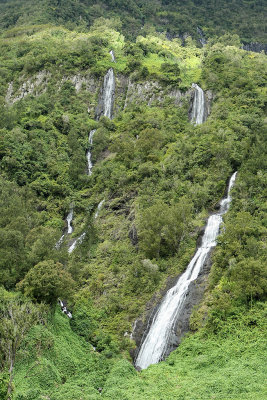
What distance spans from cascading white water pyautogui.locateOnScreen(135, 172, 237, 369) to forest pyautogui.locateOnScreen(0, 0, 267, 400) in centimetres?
90

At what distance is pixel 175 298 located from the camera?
3791 cm

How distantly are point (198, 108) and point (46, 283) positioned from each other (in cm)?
5014

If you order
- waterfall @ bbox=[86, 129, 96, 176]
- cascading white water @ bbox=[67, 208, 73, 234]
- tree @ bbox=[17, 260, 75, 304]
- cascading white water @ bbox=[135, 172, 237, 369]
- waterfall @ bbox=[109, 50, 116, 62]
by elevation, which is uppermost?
waterfall @ bbox=[109, 50, 116, 62]

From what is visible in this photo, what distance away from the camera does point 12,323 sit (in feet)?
88.0

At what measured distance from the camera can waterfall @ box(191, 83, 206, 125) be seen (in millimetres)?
72188

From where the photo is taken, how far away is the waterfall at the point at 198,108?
72188 mm

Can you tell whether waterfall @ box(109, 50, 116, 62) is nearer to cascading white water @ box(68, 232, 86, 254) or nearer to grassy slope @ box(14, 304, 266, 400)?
cascading white water @ box(68, 232, 86, 254)

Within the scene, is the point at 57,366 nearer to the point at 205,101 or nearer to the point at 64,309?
the point at 64,309

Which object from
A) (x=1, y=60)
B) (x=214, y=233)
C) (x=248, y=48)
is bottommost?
(x=248, y=48)

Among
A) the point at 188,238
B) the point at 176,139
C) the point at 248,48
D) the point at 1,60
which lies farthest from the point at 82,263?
the point at 248,48

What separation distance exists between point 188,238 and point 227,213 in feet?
16.3

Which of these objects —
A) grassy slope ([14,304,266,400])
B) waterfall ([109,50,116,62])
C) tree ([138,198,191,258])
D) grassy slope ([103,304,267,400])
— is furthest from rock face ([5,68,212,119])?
grassy slope ([14,304,266,400])

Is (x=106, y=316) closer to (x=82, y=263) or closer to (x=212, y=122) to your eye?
(x=82, y=263)

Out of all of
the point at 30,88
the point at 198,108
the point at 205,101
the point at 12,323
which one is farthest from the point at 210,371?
the point at 30,88
